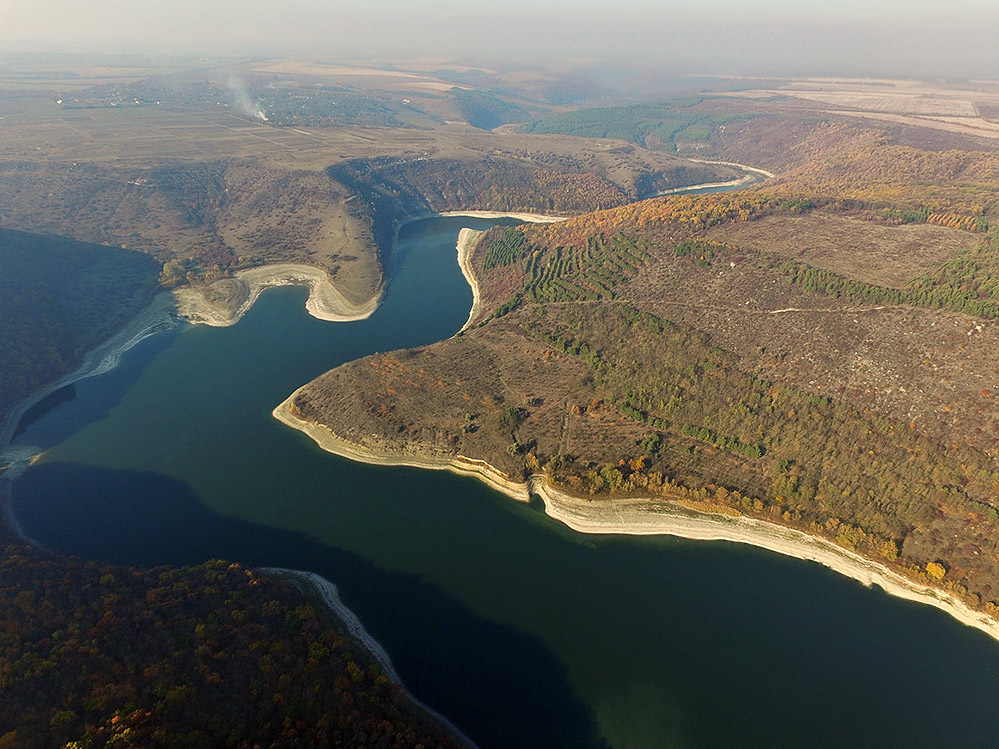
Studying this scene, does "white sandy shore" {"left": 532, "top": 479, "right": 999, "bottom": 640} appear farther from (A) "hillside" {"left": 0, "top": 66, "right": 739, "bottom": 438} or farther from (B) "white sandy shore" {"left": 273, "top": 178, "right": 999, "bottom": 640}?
(A) "hillside" {"left": 0, "top": 66, "right": 739, "bottom": 438}

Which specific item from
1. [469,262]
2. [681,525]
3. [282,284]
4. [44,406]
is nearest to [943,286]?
[681,525]

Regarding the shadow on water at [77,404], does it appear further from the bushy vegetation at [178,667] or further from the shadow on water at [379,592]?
the bushy vegetation at [178,667]

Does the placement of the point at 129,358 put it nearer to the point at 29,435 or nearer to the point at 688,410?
the point at 29,435

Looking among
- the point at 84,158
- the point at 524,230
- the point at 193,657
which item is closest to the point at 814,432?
the point at 193,657

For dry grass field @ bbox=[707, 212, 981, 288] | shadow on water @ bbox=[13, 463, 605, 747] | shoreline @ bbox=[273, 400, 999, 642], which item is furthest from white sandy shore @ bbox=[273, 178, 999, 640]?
dry grass field @ bbox=[707, 212, 981, 288]

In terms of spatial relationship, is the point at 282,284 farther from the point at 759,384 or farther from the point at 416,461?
the point at 759,384

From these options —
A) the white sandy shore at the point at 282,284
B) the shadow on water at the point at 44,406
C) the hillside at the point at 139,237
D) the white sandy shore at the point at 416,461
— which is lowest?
the shadow on water at the point at 44,406

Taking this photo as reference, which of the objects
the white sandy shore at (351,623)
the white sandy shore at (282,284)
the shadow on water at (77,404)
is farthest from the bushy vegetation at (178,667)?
the white sandy shore at (282,284)
